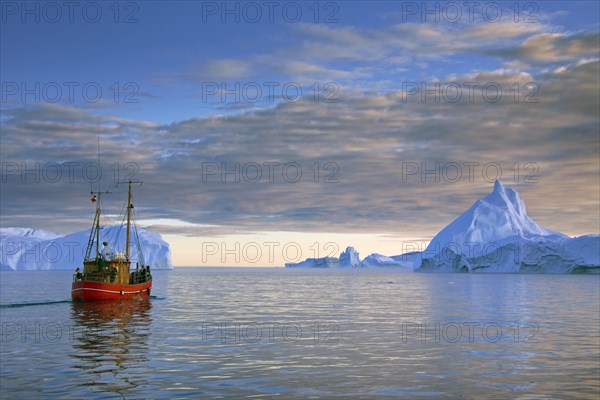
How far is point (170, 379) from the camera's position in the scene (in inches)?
870

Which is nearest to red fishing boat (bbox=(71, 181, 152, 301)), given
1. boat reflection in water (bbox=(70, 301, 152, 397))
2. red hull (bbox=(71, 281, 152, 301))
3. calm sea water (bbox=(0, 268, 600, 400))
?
red hull (bbox=(71, 281, 152, 301))

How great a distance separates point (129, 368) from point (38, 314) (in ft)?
105

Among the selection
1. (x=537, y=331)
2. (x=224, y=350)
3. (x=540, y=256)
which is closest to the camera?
(x=224, y=350)

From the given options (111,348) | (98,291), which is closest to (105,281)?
(98,291)

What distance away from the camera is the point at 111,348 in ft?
99.2

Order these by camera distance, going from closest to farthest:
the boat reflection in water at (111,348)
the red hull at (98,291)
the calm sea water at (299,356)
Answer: the calm sea water at (299,356) → the boat reflection in water at (111,348) → the red hull at (98,291)

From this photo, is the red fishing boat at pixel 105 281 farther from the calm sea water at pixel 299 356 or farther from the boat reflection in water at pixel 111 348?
the calm sea water at pixel 299 356

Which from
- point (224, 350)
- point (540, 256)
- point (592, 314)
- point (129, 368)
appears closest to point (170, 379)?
point (129, 368)

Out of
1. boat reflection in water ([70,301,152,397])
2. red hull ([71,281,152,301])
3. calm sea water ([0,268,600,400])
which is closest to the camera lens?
calm sea water ([0,268,600,400])

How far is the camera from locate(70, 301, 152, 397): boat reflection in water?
2153cm

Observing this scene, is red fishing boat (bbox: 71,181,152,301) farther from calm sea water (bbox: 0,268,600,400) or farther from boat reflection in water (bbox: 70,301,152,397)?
calm sea water (bbox: 0,268,600,400)

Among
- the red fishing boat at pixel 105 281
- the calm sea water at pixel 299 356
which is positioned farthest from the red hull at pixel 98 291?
the calm sea water at pixel 299 356

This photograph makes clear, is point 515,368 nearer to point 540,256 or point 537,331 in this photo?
point 537,331

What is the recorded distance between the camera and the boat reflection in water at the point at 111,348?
21531 millimetres
